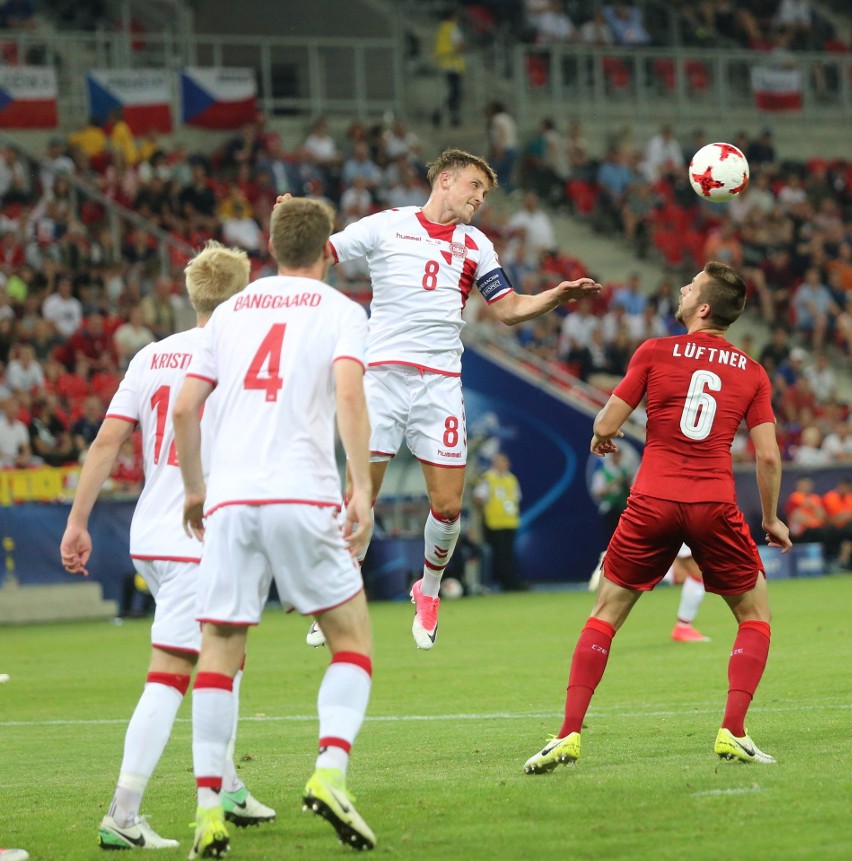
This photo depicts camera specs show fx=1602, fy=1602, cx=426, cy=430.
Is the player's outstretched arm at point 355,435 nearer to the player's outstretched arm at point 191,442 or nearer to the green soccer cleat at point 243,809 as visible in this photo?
the player's outstretched arm at point 191,442

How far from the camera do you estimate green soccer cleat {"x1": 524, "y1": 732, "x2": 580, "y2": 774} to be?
7.63m

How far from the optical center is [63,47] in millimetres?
29641

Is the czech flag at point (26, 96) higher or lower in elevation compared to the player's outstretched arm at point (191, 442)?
higher

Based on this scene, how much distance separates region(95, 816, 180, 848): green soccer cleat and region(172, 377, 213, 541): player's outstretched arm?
4.01ft

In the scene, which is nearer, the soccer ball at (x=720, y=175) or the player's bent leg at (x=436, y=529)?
the player's bent leg at (x=436, y=529)

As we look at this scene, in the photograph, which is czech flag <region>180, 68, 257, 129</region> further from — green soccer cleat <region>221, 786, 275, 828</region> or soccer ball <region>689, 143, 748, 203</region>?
green soccer cleat <region>221, 786, 275, 828</region>

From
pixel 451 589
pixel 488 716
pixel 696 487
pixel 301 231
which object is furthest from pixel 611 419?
pixel 451 589

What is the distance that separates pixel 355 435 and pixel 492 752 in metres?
3.12

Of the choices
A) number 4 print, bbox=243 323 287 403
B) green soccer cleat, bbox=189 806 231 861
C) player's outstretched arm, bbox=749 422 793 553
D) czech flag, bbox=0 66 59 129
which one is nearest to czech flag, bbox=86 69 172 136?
czech flag, bbox=0 66 59 129

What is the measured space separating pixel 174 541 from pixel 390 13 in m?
29.3

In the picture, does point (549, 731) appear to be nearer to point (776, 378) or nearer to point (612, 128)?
point (776, 378)

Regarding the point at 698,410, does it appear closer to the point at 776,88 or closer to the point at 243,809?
the point at 243,809

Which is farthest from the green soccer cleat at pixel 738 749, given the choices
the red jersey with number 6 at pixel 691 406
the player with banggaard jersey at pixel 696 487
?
the red jersey with number 6 at pixel 691 406

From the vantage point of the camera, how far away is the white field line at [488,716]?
9.80 metres
